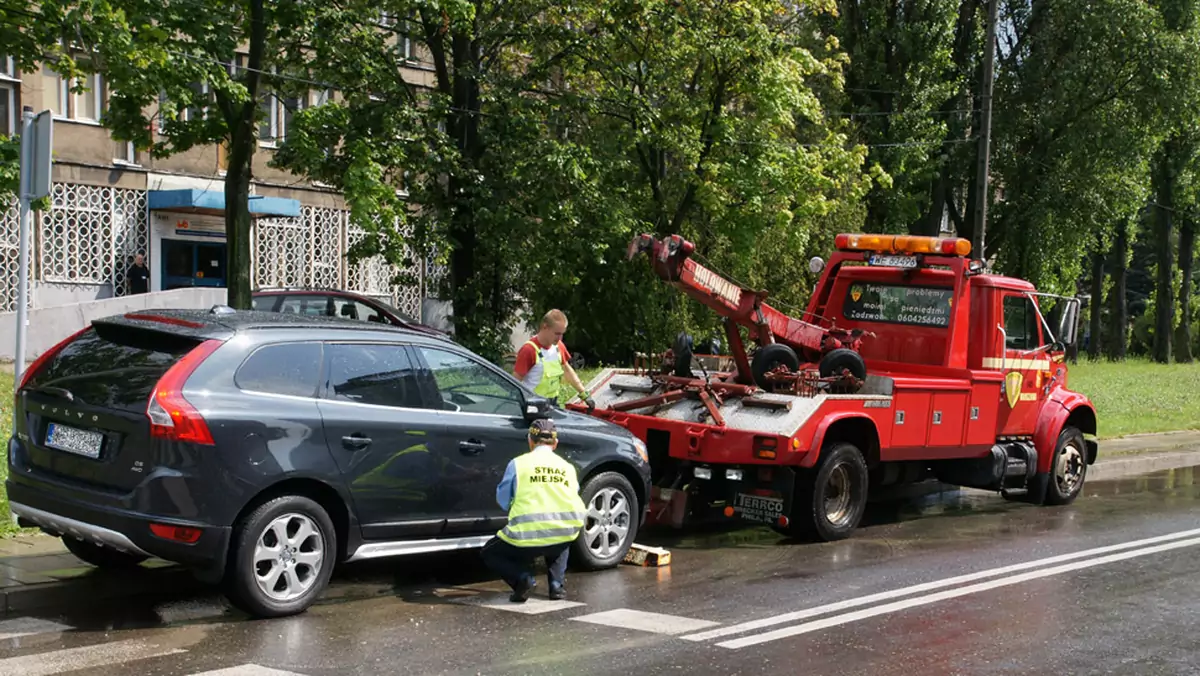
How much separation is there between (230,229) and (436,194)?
373cm

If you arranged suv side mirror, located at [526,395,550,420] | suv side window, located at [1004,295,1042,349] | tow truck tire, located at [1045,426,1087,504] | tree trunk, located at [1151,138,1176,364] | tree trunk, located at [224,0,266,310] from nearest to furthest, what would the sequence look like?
suv side mirror, located at [526,395,550,420], suv side window, located at [1004,295,1042,349], tow truck tire, located at [1045,426,1087,504], tree trunk, located at [224,0,266,310], tree trunk, located at [1151,138,1176,364]

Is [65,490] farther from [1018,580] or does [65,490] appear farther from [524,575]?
[1018,580]

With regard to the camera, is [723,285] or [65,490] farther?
[723,285]

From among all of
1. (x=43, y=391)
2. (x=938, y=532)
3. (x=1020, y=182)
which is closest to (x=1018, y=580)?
(x=938, y=532)

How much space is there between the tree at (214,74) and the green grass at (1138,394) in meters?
6.40

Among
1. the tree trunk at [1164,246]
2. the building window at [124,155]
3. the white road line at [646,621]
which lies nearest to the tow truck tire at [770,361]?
the white road line at [646,621]

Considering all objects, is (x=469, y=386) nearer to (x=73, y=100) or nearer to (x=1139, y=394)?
(x=1139, y=394)

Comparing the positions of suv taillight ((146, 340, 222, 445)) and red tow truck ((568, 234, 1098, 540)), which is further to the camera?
red tow truck ((568, 234, 1098, 540))

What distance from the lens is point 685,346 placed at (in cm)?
1107

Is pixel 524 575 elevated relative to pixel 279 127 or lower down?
lower down

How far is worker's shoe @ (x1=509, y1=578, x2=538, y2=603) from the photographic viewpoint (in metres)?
7.79

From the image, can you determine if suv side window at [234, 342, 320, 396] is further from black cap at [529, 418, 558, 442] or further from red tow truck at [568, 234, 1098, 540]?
red tow truck at [568, 234, 1098, 540]

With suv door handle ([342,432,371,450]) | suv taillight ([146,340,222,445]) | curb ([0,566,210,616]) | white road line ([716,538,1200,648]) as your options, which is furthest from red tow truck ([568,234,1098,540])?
suv taillight ([146,340,222,445])

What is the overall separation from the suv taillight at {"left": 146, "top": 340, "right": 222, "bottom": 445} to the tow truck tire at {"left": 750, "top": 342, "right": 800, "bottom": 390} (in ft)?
17.4
